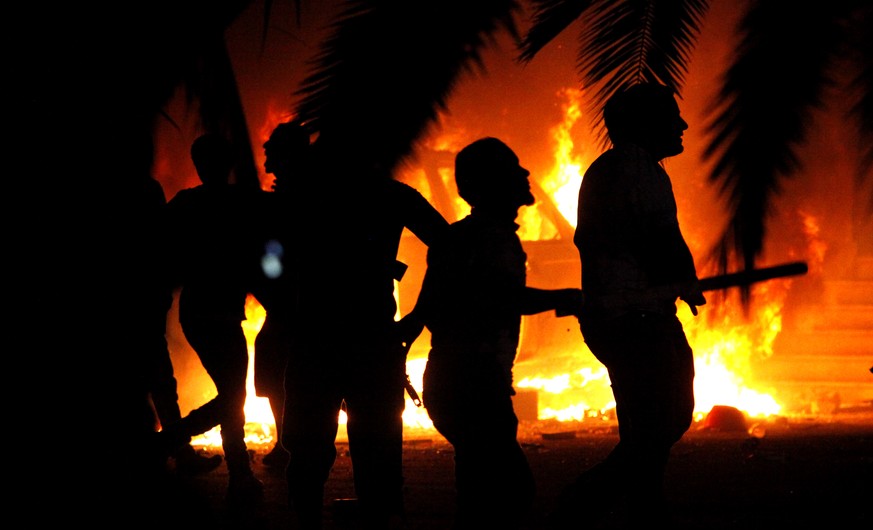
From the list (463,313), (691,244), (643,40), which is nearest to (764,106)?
(643,40)

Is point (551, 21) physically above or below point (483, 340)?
above

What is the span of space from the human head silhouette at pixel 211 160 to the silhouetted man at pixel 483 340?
1873 millimetres

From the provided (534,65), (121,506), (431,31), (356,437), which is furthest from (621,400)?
(534,65)

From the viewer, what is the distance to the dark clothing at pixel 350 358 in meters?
3.63

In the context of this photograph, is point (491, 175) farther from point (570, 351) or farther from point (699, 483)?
point (570, 351)

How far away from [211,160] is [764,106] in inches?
97.3

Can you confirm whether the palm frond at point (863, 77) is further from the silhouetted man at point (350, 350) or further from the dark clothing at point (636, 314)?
the silhouetted man at point (350, 350)

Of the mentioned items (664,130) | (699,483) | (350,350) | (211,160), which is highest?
(211,160)

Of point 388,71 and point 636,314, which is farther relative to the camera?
point 388,71

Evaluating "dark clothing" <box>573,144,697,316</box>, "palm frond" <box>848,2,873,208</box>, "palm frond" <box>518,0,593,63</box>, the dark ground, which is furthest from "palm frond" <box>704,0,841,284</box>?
"dark clothing" <box>573,144,697,316</box>

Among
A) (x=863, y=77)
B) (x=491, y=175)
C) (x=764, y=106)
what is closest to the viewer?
(x=491, y=175)

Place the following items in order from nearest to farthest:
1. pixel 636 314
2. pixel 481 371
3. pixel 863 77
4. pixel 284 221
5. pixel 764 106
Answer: pixel 481 371 → pixel 636 314 → pixel 284 221 → pixel 863 77 → pixel 764 106

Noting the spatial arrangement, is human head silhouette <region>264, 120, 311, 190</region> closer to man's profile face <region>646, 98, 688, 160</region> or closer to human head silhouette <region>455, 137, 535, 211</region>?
human head silhouette <region>455, 137, 535, 211</region>

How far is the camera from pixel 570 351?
11.6 metres
